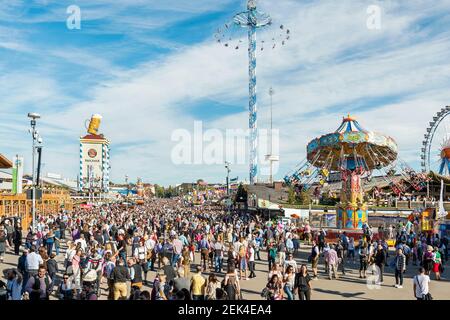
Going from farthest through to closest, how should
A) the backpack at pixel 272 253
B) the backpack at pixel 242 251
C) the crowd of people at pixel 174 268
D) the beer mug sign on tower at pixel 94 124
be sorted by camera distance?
the beer mug sign on tower at pixel 94 124 → the backpack at pixel 272 253 → the backpack at pixel 242 251 → the crowd of people at pixel 174 268

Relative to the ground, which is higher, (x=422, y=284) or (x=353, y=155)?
(x=353, y=155)

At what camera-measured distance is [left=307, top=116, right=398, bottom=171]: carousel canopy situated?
29.0 metres

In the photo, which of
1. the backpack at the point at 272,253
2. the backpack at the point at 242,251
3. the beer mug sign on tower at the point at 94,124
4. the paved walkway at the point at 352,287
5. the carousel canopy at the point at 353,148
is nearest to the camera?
the paved walkway at the point at 352,287

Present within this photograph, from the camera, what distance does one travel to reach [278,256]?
630 inches

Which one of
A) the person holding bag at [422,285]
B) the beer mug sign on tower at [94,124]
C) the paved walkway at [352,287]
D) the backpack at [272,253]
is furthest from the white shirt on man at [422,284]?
the beer mug sign on tower at [94,124]

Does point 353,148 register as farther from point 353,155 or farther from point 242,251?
point 242,251

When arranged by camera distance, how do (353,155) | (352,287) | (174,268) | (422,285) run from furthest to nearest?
(353,155) < (174,268) < (352,287) < (422,285)

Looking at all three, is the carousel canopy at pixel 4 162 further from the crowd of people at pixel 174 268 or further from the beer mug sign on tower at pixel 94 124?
the beer mug sign on tower at pixel 94 124

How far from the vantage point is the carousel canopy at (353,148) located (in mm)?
28969

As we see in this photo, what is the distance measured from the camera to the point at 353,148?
98.5 feet

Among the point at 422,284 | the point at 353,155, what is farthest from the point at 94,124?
the point at 422,284

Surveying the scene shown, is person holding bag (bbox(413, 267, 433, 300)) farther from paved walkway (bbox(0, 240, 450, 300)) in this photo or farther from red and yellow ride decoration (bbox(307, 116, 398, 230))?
red and yellow ride decoration (bbox(307, 116, 398, 230))
